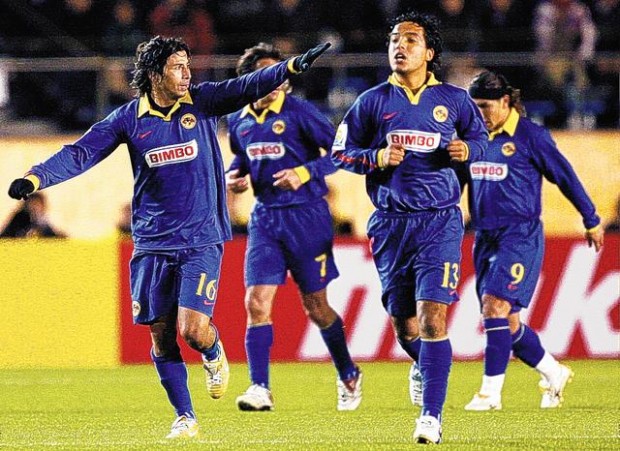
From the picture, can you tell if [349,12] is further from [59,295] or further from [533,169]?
[533,169]

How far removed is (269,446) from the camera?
22.9 ft

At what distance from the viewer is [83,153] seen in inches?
296

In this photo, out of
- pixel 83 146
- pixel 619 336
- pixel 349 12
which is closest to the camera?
pixel 83 146

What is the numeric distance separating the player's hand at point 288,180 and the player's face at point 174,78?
6.31 feet

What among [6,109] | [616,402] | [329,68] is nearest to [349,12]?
[329,68]

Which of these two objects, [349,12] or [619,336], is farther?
[349,12]

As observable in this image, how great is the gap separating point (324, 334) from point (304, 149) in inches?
50.7

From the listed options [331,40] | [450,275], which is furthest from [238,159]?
[331,40]

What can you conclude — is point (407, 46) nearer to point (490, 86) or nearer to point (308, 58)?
point (308, 58)

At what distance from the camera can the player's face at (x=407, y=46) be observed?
25.7ft

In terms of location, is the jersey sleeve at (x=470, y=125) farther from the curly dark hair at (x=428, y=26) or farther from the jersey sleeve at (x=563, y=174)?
the jersey sleeve at (x=563, y=174)

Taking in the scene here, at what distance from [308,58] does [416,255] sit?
1.32 meters

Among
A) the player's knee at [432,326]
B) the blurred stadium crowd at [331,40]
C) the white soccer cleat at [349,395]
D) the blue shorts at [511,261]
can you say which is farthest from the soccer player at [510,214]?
the blurred stadium crowd at [331,40]

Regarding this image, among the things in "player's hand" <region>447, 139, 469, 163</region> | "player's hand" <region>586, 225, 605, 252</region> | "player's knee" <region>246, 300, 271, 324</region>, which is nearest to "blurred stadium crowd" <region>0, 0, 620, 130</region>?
"player's knee" <region>246, 300, 271, 324</region>
